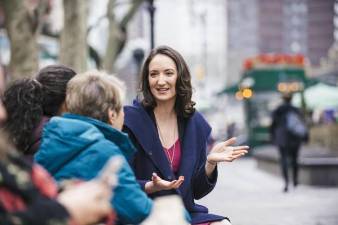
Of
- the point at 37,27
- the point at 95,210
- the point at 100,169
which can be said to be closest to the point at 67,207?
the point at 95,210

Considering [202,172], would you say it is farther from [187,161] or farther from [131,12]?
[131,12]

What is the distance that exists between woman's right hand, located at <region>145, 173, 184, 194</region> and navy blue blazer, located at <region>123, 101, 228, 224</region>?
1.01ft

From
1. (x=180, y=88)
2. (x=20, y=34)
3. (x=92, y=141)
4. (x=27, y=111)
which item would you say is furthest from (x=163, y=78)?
(x=20, y=34)

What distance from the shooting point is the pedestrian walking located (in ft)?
55.7

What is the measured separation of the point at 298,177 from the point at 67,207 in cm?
1720

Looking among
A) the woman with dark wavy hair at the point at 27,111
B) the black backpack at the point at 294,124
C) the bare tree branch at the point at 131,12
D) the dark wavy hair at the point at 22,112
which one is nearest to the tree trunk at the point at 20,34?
the black backpack at the point at 294,124

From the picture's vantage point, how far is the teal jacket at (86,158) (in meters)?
3.11

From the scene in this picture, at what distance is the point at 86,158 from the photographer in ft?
10.2

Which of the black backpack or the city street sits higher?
the black backpack

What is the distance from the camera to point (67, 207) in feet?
7.81

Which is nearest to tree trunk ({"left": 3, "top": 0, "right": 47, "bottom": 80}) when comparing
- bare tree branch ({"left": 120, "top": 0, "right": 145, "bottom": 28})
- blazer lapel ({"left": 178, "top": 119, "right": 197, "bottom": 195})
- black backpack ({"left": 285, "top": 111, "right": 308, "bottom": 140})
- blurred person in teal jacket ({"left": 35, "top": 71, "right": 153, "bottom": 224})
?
black backpack ({"left": 285, "top": 111, "right": 308, "bottom": 140})

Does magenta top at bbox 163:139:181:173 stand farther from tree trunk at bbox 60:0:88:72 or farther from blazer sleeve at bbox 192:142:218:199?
tree trunk at bbox 60:0:88:72

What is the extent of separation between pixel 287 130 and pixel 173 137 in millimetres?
12399

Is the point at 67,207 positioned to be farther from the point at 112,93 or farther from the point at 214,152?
the point at 214,152
